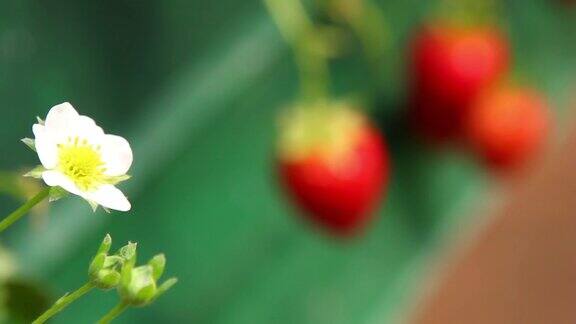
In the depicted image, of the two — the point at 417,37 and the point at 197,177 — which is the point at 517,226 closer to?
the point at 417,37

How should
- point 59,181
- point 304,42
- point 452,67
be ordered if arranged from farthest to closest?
1. point 452,67
2. point 304,42
3. point 59,181

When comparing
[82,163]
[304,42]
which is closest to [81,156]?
[82,163]

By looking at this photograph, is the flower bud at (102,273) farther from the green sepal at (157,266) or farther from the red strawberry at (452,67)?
the red strawberry at (452,67)

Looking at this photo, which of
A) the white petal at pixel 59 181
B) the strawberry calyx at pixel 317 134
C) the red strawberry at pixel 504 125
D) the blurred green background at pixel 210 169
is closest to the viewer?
the white petal at pixel 59 181

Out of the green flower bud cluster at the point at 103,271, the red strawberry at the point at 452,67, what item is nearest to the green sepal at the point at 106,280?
the green flower bud cluster at the point at 103,271

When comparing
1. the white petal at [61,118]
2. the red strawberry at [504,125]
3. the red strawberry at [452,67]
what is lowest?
the red strawberry at [504,125]

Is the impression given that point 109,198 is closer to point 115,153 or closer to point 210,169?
point 115,153

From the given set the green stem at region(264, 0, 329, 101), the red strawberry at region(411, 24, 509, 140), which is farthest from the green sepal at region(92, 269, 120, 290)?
the red strawberry at region(411, 24, 509, 140)
